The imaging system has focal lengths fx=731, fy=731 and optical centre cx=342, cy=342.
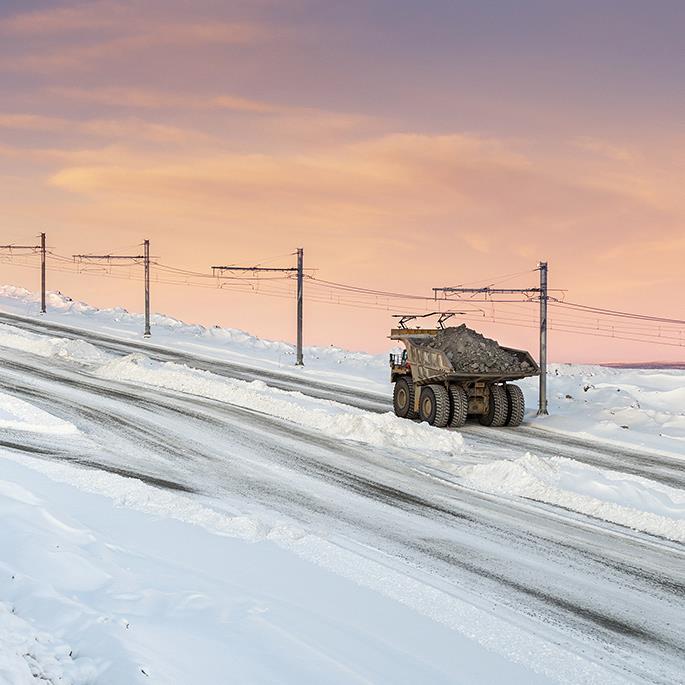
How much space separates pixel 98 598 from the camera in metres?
7.66

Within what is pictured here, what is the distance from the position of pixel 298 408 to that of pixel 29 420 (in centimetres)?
750

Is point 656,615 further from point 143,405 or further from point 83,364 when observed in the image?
point 83,364

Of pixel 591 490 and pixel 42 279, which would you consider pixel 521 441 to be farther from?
pixel 42 279

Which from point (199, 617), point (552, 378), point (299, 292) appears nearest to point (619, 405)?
point (552, 378)

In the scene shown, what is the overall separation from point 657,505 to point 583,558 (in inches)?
150

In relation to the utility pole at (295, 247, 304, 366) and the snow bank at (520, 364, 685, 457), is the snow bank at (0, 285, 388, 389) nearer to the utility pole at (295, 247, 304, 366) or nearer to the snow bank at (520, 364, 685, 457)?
the utility pole at (295, 247, 304, 366)

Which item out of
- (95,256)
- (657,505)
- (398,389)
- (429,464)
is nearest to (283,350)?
(95,256)

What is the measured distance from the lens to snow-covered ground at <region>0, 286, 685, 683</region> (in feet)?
21.3

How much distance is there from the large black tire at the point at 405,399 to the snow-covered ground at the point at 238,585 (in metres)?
4.41

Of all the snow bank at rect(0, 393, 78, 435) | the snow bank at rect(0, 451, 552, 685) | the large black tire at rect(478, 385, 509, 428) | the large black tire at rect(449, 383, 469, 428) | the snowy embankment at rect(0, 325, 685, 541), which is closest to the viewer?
the snow bank at rect(0, 451, 552, 685)

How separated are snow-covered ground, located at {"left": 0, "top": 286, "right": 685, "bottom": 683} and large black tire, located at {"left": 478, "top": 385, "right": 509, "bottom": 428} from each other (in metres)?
4.13

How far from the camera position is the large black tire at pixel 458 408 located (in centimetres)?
2198

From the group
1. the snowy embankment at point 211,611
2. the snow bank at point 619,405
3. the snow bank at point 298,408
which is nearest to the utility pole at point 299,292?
the snow bank at point 298,408

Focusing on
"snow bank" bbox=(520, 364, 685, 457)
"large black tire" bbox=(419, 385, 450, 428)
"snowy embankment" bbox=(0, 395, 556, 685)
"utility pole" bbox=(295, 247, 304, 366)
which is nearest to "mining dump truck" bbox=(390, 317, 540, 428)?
"large black tire" bbox=(419, 385, 450, 428)
